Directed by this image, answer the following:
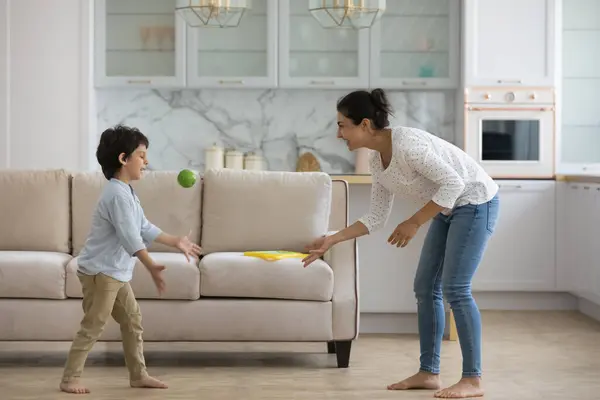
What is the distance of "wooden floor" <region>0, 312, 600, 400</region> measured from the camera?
3.73 m

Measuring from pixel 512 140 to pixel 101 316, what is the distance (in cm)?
358

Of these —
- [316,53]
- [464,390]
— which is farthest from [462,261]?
[316,53]

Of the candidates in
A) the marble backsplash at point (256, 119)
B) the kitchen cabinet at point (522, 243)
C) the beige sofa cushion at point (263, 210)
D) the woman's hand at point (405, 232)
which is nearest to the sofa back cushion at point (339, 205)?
the beige sofa cushion at point (263, 210)

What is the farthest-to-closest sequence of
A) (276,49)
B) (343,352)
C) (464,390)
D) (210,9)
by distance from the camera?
(276,49), (210,9), (343,352), (464,390)

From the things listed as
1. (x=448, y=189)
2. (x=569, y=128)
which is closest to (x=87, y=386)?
(x=448, y=189)

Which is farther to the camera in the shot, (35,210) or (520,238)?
(520,238)

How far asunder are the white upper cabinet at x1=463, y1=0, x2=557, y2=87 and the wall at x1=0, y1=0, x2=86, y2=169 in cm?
245

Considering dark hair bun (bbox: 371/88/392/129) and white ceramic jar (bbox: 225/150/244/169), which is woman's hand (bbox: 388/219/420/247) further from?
white ceramic jar (bbox: 225/150/244/169)

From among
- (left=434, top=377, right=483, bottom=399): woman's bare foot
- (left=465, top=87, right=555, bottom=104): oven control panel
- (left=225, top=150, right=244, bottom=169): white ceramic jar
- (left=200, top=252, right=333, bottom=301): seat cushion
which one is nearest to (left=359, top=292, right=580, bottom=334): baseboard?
(left=465, top=87, right=555, bottom=104): oven control panel

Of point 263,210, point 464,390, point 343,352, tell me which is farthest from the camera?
point 263,210

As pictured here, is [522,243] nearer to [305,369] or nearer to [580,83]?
[580,83]

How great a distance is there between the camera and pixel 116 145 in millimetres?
3654

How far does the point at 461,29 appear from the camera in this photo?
21.9 feet

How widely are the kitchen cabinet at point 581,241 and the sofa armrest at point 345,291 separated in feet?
6.55
